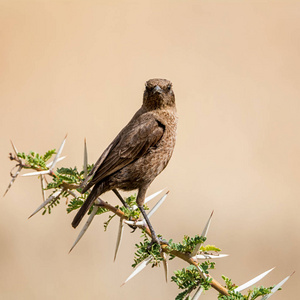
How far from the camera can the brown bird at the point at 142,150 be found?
4.60 meters

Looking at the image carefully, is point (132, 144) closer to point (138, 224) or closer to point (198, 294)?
point (138, 224)

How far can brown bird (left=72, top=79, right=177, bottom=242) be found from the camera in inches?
181

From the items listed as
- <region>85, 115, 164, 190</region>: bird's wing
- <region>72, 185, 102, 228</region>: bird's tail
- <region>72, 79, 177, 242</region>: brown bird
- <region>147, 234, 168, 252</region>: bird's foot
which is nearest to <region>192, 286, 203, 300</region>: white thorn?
<region>147, 234, 168, 252</region>: bird's foot

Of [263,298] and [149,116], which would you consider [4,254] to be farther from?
[263,298]

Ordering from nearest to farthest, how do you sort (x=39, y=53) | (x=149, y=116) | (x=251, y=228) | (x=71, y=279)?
(x=149, y=116), (x=71, y=279), (x=251, y=228), (x=39, y=53)

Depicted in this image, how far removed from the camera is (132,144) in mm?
4785

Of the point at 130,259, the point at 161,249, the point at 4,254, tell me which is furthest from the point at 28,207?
the point at 161,249

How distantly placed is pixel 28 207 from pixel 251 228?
3.54 metres

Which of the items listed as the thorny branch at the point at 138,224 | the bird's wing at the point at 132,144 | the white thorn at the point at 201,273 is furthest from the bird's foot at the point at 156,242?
the bird's wing at the point at 132,144

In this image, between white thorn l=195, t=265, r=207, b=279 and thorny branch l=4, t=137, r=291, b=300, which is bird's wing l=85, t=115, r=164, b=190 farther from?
white thorn l=195, t=265, r=207, b=279

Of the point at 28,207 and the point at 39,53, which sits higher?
the point at 39,53

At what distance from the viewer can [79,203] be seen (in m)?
3.96

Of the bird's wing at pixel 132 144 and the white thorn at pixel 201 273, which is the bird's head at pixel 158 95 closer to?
the bird's wing at pixel 132 144

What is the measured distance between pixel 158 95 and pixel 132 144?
2.26ft
